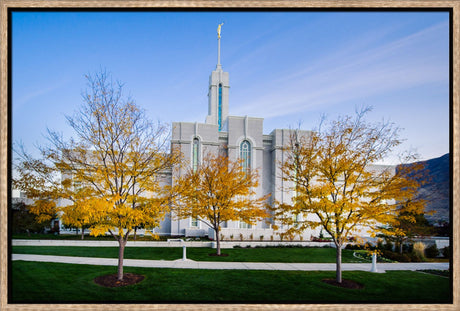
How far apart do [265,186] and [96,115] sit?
1829 centimetres

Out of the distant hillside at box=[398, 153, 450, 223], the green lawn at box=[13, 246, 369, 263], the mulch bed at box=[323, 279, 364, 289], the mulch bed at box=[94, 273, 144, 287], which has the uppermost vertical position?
the distant hillside at box=[398, 153, 450, 223]

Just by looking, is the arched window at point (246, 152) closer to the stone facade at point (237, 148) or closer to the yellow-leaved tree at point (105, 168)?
Answer: the stone facade at point (237, 148)

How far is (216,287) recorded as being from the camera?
8.85 metres

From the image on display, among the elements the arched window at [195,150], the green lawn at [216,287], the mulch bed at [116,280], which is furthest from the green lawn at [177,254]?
the arched window at [195,150]

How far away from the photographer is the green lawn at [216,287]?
783 cm

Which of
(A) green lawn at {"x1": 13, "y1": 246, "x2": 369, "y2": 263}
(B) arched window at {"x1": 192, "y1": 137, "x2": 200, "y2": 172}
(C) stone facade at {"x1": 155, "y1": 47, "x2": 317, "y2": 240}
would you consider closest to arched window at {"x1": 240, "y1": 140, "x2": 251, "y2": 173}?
(C) stone facade at {"x1": 155, "y1": 47, "x2": 317, "y2": 240}

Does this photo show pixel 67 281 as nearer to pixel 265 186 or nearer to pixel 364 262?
pixel 364 262

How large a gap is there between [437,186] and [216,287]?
6.94 m

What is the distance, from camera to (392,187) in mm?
8781

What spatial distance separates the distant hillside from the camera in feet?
24.7

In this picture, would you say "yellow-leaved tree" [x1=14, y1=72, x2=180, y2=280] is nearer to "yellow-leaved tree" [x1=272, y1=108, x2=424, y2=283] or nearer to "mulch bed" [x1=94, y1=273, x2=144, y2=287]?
"mulch bed" [x1=94, y1=273, x2=144, y2=287]

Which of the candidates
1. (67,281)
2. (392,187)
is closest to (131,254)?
(67,281)

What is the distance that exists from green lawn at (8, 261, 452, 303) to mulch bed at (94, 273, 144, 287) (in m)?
0.22

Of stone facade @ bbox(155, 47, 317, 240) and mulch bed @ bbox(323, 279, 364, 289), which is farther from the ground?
stone facade @ bbox(155, 47, 317, 240)
